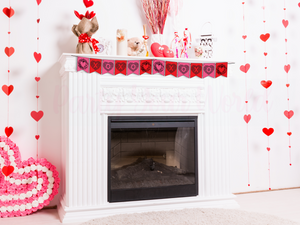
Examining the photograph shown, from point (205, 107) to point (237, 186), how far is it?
1.03 m

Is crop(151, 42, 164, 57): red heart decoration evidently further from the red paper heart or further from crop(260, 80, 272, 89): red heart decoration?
the red paper heart

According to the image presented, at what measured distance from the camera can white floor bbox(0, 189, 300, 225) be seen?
1951mm

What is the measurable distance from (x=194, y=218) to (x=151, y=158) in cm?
57

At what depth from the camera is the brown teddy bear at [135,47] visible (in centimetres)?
216

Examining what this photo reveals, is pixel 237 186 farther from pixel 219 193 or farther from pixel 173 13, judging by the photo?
pixel 173 13

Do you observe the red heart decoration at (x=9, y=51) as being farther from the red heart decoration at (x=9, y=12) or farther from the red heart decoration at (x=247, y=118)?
the red heart decoration at (x=247, y=118)

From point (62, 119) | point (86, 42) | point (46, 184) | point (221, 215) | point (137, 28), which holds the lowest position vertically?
point (221, 215)

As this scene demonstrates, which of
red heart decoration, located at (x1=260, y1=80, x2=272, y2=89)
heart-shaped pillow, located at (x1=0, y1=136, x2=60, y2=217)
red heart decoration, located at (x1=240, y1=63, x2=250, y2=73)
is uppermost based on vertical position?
red heart decoration, located at (x1=240, y1=63, x2=250, y2=73)

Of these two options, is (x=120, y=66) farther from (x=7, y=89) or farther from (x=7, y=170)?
(x=7, y=170)

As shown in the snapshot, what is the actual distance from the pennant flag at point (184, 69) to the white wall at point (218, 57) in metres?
0.44

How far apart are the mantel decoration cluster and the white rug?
1.10 m

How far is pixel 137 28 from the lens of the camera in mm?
2443

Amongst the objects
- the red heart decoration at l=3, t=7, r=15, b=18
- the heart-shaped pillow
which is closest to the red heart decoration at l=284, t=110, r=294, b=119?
the heart-shaped pillow

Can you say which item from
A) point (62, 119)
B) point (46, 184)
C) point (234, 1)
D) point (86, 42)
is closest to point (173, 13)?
point (234, 1)
